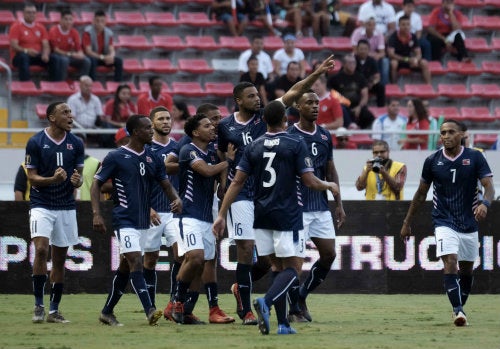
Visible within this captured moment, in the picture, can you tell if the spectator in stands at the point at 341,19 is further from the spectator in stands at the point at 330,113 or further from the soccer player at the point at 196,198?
the soccer player at the point at 196,198

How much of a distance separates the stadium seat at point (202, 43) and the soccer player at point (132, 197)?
13.0 m

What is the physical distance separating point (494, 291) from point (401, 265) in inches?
51.4

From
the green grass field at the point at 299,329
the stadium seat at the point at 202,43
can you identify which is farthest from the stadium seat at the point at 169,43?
the green grass field at the point at 299,329

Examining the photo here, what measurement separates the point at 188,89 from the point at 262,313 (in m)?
13.9

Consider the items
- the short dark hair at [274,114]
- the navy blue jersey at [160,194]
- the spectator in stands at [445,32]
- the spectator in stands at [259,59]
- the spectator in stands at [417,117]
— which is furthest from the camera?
the spectator in stands at [445,32]

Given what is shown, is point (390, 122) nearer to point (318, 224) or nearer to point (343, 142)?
point (343, 142)

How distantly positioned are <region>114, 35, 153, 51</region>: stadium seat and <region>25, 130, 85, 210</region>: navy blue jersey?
12233 mm

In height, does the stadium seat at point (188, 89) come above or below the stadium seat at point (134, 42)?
below

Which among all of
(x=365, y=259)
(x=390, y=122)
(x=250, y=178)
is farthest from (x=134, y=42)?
(x=250, y=178)

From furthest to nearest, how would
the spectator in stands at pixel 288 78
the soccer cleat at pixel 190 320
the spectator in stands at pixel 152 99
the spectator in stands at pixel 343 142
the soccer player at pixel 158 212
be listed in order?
the spectator in stands at pixel 288 78 → the spectator in stands at pixel 152 99 → the spectator in stands at pixel 343 142 → the soccer player at pixel 158 212 → the soccer cleat at pixel 190 320

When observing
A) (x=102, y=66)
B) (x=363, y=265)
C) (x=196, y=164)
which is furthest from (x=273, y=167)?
(x=102, y=66)

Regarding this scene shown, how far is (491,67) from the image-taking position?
1054 inches

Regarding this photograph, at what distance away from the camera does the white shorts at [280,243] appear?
11.6 metres

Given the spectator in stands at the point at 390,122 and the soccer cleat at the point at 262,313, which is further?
the spectator in stands at the point at 390,122
